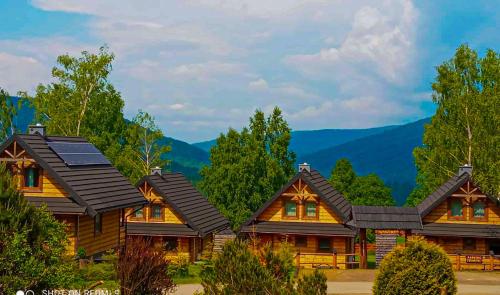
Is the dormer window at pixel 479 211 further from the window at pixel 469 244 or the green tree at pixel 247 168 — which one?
the green tree at pixel 247 168

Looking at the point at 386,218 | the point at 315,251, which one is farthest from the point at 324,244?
the point at 386,218

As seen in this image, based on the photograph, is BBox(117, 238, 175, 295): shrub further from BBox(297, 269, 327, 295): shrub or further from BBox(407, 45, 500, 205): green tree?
BBox(407, 45, 500, 205): green tree

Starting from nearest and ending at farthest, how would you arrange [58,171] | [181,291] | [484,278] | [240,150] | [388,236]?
1. [181,291]
2. [58,171]
3. [484,278]
4. [388,236]
5. [240,150]

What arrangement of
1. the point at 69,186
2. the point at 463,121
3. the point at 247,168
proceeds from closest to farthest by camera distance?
the point at 69,186 → the point at 463,121 → the point at 247,168

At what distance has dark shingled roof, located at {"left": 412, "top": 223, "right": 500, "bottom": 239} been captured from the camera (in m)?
34.3

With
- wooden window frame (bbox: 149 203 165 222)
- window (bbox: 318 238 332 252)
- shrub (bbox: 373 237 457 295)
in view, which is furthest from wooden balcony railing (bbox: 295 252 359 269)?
shrub (bbox: 373 237 457 295)

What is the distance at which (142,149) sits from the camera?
55438 mm

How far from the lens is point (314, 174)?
40.0 metres

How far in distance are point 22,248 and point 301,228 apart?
24925 mm

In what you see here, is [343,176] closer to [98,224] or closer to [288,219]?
[288,219]

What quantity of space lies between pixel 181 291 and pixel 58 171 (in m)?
7.80

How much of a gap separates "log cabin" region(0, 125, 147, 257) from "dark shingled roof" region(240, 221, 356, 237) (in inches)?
341

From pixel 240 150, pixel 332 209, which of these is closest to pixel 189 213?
pixel 332 209

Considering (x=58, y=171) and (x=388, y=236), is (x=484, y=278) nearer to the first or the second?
(x=388, y=236)
